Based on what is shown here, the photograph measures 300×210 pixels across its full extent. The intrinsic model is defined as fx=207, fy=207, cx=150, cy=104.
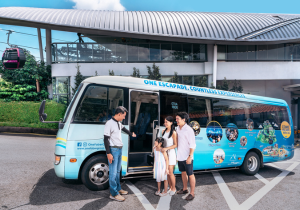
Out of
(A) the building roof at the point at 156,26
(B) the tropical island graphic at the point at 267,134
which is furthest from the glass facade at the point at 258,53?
(B) the tropical island graphic at the point at 267,134

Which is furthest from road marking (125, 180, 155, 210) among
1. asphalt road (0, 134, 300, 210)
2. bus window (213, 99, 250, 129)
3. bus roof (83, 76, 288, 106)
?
bus window (213, 99, 250, 129)

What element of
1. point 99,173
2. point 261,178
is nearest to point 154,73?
point 261,178

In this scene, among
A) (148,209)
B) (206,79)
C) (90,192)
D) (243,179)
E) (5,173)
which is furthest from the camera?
(206,79)

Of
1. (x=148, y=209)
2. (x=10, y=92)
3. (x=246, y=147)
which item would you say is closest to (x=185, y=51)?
(x=246, y=147)

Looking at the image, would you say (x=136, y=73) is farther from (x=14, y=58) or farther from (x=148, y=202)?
(x=148, y=202)

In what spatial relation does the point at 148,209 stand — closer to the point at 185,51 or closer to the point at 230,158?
the point at 230,158

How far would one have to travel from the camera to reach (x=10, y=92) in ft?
56.3

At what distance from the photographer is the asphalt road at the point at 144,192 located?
4246 millimetres

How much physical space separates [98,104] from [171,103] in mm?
1984

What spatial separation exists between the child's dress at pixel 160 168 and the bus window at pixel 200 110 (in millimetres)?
1744

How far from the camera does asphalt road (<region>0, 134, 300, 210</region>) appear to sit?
167 inches

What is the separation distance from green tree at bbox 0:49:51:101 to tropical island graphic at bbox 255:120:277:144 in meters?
17.2

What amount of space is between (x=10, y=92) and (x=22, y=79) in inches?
57.0

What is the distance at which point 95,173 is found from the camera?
Result: 4832mm
